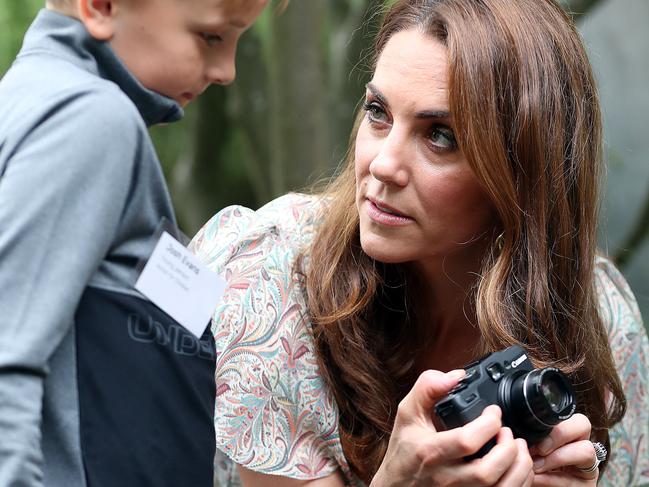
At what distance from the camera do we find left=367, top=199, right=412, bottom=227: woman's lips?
6.96ft

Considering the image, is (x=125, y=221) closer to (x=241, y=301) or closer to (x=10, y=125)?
(x=10, y=125)

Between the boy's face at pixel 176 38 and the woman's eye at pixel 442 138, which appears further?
the woman's eye at pixel 442 138

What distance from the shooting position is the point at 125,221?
1617mm

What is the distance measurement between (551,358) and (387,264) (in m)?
0.42

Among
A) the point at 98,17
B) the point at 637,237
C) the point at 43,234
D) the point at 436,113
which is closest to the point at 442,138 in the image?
the point at 436,113

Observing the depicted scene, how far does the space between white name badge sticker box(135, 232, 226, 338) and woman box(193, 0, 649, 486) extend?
1.29 feet

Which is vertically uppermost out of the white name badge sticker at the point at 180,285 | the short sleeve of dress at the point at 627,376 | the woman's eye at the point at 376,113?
the woman's eye at the point at 376,113

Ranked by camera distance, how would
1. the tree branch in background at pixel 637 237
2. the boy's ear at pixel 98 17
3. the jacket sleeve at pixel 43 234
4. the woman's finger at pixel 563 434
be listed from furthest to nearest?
the tree branch in background at pixel 637 237 < the woman's finger at pixel 563 434 < the boy's ear at pixel 98 17 < the jacket sleeve at pixel 43 234

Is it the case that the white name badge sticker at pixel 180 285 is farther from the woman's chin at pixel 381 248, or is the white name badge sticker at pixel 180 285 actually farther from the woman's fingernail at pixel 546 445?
the woman's fingernail at pixel 546 445

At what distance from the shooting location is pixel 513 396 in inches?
71.7

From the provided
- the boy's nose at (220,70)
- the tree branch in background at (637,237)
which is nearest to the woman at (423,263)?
the boy's nose at (220,70)

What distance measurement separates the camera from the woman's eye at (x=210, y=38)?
1737mm

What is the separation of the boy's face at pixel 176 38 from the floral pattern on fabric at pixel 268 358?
653 mm

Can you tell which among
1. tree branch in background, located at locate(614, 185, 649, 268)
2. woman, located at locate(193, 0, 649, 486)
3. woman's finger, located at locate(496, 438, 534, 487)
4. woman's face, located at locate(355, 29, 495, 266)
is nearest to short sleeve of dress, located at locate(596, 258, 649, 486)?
woman, located at locate(193, 0, 649, 486)
